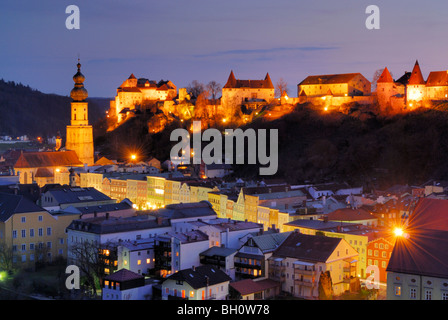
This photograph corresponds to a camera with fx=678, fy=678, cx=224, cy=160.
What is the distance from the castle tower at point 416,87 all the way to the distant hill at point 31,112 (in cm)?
10264

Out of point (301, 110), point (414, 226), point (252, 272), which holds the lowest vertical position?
point (252, 272)

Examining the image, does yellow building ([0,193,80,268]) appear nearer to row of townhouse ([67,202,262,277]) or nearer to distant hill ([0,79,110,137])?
row of townhouse ([67,202,262,277])

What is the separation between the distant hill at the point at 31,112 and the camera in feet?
547

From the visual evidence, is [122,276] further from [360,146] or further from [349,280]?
[360,146]

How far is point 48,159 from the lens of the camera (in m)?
69.8

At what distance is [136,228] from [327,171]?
29.7m

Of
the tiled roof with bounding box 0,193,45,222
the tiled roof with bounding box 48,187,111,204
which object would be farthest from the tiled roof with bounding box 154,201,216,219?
the tiled roof with bounding box 0,193,45,222

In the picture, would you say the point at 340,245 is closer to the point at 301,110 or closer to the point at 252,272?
the point at 252,272

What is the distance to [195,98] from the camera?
3637 inches

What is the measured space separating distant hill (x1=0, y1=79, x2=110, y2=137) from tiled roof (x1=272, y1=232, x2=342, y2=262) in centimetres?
12911

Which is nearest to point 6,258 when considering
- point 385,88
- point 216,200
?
point 216,200

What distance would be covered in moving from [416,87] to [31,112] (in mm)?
126410
